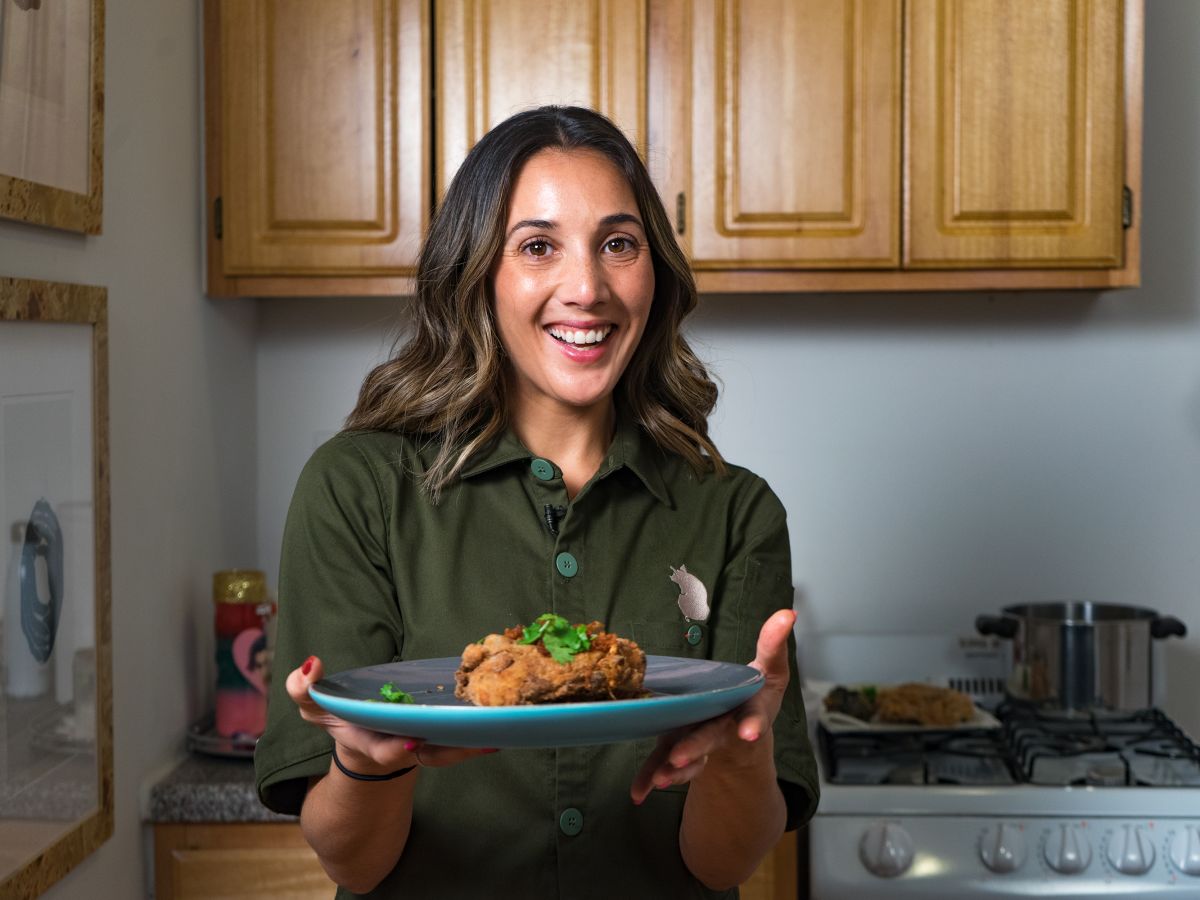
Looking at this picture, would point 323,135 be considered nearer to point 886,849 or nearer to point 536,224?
point 536,224

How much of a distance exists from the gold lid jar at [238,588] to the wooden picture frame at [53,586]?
38 centimetres

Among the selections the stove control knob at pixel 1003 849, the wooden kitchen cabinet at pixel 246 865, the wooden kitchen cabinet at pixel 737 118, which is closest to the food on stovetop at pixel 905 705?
the stove control knob at pixel 1003 849

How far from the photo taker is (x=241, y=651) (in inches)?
84.0

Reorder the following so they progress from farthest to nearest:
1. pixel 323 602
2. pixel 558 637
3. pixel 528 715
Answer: pixel 323 602
pixel 558 637
pixel 528 715

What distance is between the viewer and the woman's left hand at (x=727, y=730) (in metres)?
1.01

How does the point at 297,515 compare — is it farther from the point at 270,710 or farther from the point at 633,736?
the point at 633,736

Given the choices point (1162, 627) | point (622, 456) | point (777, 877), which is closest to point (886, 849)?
point (777, 877)

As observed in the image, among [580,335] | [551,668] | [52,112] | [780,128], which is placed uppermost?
[780,128]

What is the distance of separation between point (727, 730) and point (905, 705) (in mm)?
1284

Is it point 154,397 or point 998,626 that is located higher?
point 154,397

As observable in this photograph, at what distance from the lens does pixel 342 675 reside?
100cm

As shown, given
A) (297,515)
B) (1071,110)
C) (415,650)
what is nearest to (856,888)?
(415,650)

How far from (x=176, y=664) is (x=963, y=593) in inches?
56.8

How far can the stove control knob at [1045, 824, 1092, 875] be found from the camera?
6.44 ft
